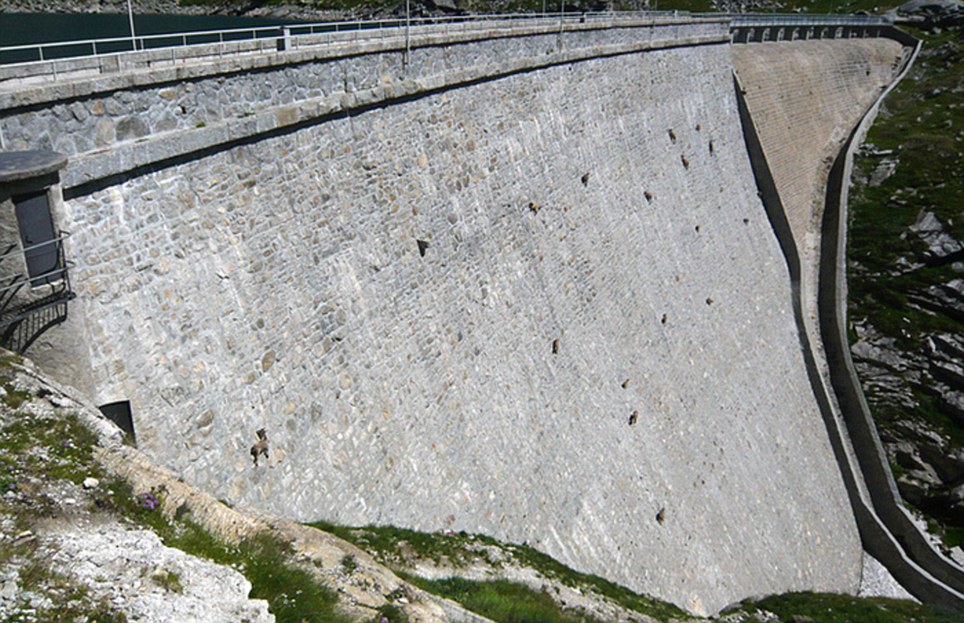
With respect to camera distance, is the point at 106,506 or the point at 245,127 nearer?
the point at 106,506

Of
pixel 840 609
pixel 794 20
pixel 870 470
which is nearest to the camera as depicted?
pixel 840 609

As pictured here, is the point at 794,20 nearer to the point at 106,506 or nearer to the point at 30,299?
the point at 30,299

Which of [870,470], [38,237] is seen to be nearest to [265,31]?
[38,237]

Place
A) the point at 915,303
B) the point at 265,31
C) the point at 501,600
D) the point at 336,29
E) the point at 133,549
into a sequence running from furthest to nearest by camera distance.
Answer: the point at 915,303 < the point at 265,31 < the point at 336,29 < the point at 501,600 < the point at 133,549

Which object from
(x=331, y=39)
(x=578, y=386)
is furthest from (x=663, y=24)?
(x=331, y=39)

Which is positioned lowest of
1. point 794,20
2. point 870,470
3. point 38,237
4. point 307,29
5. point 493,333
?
point 870,470

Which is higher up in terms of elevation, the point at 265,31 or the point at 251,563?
the point at 265,31

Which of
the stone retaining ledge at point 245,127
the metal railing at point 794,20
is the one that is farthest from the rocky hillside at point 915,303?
the stone retaining ledge at point 245,127
